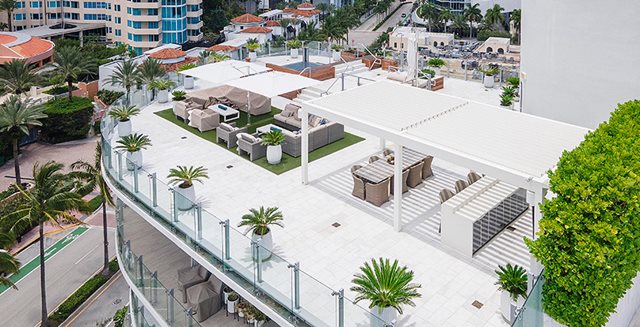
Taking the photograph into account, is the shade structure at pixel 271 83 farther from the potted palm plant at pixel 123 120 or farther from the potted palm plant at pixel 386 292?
the potted palm plant at pixel 386 292

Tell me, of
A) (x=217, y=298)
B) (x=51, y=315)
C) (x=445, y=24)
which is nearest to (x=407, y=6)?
(x=445, y=24)

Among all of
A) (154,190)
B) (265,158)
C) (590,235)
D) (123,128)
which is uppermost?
(590,235)

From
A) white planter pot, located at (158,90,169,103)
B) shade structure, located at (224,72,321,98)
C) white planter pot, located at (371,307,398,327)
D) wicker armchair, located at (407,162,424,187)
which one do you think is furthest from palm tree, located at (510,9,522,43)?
white planter pot, located at (371,307,398,327)

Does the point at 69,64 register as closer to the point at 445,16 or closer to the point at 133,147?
the point at 133,147

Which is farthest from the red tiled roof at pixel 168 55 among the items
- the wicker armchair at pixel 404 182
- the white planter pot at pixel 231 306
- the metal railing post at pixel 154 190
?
the white planter pot at pixel 231 306

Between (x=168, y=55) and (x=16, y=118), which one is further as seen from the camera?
(x=168, y=55)

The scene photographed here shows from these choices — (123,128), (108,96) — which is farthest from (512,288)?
(108,96)
